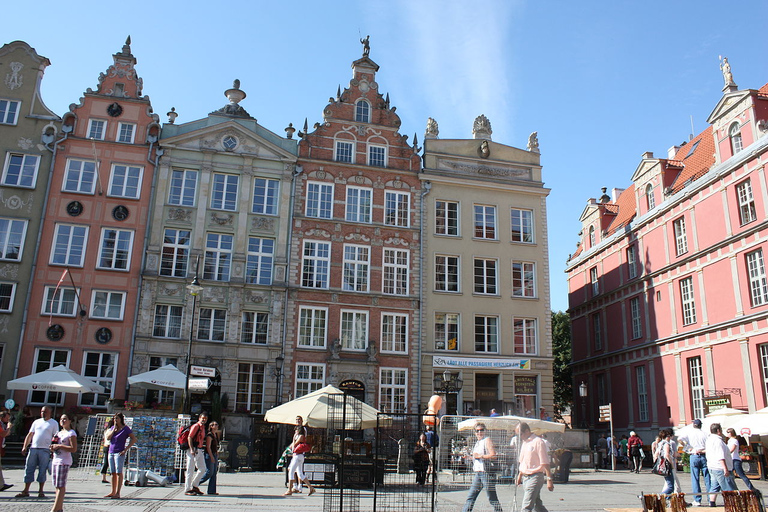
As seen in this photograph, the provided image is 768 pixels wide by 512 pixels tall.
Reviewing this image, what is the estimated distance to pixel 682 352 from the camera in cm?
3136

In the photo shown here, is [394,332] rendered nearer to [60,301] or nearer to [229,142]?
[229,142]

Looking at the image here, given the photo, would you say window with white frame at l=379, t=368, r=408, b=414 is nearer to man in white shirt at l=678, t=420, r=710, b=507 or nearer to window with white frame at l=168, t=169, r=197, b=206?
window with white frame at l=168, t=169, r=197, b=206

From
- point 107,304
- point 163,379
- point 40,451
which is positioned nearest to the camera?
point 40,451

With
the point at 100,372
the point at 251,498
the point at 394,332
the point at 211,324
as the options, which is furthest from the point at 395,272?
the point at 251,498

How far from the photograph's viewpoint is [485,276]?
1298 inches

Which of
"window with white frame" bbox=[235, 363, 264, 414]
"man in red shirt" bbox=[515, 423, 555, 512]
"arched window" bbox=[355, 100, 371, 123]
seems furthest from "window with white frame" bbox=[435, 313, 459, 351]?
"man in red shirt" bbox=[515, 423, 555, 512]

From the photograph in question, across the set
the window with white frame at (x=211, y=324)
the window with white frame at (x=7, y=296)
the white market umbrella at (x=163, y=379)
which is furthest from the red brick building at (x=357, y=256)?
the window with white frame at (x=7, y=296)

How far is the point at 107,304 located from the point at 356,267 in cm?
1117

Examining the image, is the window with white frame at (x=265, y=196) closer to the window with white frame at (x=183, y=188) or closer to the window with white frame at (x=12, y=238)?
the window with white frame at (x=183, y=188)

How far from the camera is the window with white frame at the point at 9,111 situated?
29.6 m

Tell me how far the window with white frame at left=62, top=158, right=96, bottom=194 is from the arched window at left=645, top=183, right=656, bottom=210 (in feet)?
92.8

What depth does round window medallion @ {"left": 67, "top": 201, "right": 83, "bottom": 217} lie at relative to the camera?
29016 mm

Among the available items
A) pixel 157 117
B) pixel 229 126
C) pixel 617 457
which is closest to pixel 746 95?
pixel 617 457

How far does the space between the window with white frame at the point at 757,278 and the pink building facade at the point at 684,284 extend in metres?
0.04
